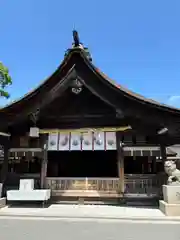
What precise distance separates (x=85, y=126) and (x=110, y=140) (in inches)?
46.7

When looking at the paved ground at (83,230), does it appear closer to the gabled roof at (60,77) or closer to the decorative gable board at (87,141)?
the decorative gable board at (87,141)

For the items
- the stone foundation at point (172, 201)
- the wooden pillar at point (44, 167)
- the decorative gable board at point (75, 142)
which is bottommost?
the stone foundation at point (172, 201)

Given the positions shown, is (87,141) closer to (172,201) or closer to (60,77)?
(60,77)

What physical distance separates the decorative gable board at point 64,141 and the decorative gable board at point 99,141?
1.09 meters

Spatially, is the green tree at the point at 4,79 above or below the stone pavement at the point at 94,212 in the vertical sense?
above

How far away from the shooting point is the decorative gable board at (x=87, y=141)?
8.93 m

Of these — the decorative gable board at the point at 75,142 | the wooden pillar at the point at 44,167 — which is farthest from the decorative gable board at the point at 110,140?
the wooden pillar at the point at 44,167

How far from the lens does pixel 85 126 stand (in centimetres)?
929

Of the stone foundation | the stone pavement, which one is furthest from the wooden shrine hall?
the stone foundation

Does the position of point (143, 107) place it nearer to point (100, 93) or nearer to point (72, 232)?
point (100, 93)

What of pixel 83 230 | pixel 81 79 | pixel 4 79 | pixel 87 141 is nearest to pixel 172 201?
pixel 83 230

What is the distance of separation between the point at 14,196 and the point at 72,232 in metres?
3.64

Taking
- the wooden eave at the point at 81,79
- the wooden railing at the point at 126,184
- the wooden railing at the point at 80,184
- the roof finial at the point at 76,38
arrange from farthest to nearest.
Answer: the wooden railing at the point at 80,184
the wooden railing at the point at 126,184
the wooden eave at the point at 81,79
the roof finial at the point at 76,38

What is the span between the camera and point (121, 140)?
8961 millimetres
